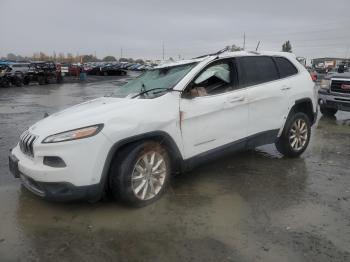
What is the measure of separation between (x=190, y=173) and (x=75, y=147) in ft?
6.97

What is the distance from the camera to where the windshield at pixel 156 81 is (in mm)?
4812

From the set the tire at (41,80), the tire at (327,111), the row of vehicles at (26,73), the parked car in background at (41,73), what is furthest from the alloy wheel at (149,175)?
the tire at (41,80)

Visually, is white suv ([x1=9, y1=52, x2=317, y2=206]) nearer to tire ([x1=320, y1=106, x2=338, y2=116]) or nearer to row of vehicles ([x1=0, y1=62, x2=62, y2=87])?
tire ([x1=320, y1=106, x2=338, y2=116])

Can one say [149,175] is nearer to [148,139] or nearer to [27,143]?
[148,139]

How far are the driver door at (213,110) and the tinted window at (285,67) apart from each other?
1.10 m

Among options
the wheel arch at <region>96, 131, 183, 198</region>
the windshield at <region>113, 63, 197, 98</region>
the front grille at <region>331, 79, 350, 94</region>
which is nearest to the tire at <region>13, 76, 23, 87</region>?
the front grille at <region>331, 79, 350, 94</region>

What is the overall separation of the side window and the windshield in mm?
192

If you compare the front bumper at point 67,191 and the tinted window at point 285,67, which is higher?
the tinted window at point 285,67

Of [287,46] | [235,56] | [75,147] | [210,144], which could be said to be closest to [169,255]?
[75,147]

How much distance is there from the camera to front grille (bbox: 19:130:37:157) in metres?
4.14

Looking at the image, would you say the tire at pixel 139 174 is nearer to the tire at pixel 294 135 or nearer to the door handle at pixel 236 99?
the door handle at pixel 236 99

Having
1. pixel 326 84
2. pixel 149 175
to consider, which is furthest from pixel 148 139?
pixel 326 84

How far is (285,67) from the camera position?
20.3 feet

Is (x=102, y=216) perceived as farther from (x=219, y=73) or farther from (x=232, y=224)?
(x=219, y=73)
